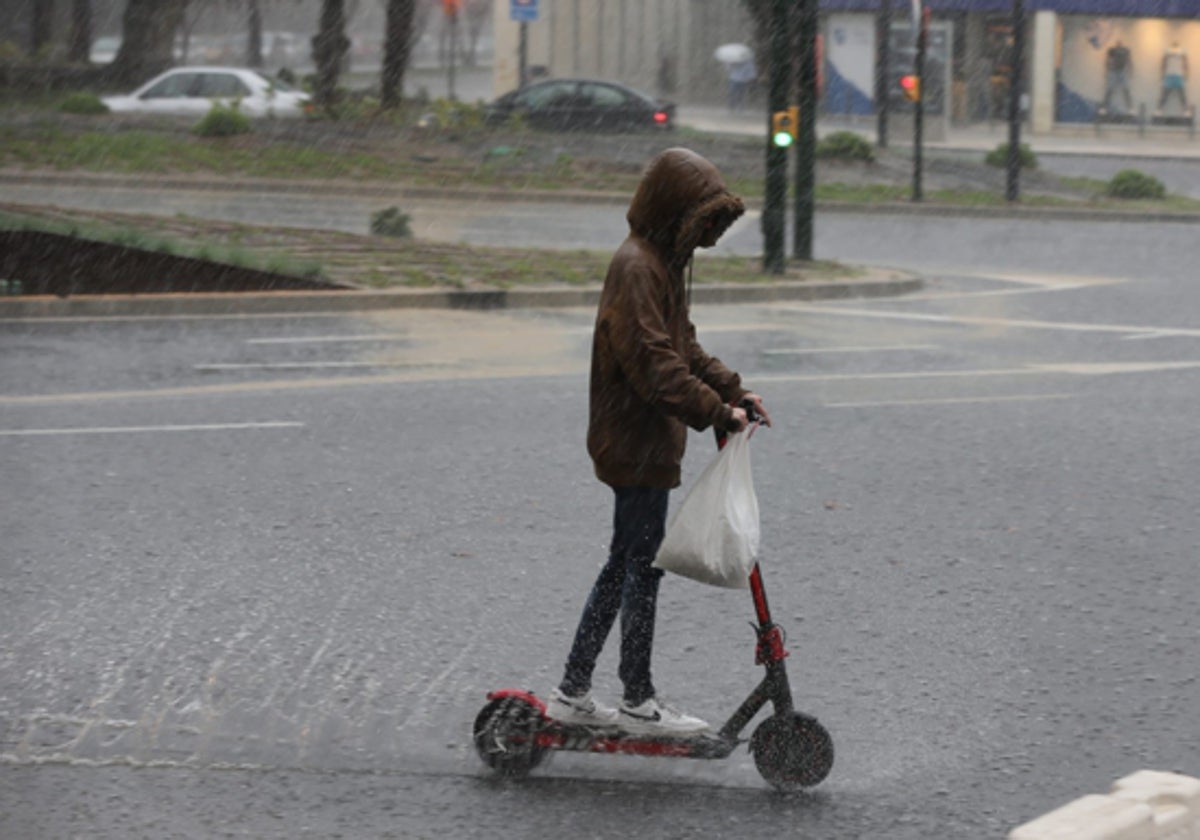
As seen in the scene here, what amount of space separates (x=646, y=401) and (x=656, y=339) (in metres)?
0.16

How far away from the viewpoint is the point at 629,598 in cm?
529

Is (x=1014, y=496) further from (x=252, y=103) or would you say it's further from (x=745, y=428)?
(x=252, y=103)

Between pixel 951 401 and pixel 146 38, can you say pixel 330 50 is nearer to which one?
pixel 146 38

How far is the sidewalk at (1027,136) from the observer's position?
4244 cm

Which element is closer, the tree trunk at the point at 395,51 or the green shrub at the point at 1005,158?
the green shrub at the point at 1005,158

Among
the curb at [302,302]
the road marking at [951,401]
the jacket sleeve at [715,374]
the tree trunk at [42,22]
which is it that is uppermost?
the tree trunk at [42,22]

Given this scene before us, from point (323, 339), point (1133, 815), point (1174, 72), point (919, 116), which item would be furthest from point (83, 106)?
point (1133, 815)

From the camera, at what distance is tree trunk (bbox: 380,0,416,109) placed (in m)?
38.0

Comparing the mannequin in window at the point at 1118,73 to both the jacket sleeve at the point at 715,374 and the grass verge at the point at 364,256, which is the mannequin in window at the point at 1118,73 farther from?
the jacket sleeve at the point at 715,374

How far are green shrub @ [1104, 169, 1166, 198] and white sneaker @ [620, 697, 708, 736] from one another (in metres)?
27.4

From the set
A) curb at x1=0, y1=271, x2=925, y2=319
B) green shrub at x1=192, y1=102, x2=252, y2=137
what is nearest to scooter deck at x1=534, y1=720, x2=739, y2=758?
curb at x1=0, y1=271, x2=925, y2=319

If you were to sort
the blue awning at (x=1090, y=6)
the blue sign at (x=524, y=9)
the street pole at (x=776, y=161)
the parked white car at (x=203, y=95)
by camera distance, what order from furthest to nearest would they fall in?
the blue awning at (x=1090, y=6) < the parked white car at (x=203, y=95) < the blue sign at (x=524, y=9) < the street pole at (x=776, y=161)

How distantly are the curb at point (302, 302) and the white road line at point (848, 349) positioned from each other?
10.3ft

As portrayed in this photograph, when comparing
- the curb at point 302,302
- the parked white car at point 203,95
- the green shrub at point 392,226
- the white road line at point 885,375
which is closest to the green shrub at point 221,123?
the parked white car at point 203,95
